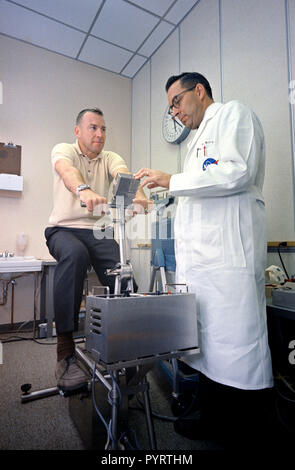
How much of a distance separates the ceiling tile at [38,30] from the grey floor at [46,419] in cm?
315

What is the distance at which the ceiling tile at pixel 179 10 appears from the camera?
7.89ft

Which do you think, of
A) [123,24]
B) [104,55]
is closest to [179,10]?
[123,24]

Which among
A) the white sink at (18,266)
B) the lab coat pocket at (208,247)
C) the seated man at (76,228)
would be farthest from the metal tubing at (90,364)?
the white sink at (18,266)

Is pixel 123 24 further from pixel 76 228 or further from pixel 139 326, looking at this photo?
pixel 139 326

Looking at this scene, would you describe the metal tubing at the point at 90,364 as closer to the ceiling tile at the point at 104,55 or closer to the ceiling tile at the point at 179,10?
the ceiling tile at the point at 179,10

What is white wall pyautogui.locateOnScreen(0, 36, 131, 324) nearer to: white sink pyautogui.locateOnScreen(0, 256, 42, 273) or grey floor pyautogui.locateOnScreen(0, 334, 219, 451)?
white sink pyautogui.locateOnScreen(0, 256, 42, 273)

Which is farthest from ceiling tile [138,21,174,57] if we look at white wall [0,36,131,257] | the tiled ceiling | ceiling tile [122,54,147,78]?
white wall [0,36,131,257]

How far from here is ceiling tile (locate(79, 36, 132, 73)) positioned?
2.94 m

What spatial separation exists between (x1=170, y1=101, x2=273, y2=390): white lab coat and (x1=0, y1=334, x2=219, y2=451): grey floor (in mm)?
329

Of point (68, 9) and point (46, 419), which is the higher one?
point (68, 9)

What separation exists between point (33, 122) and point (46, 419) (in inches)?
110

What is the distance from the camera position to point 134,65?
3287 mm

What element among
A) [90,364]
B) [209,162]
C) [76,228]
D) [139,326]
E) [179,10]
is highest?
[179,10]
